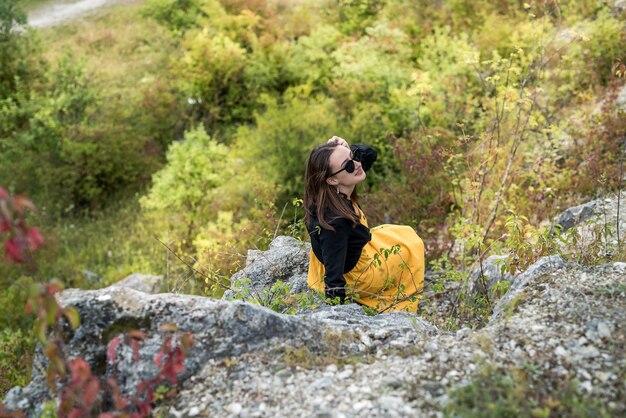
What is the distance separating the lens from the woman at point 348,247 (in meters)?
3.39

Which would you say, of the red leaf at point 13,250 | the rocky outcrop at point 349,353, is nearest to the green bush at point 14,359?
the rocky outcrop at point 349,353

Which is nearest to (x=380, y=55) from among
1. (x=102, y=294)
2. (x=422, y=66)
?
(x=422, y=66)

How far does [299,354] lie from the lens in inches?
97.6

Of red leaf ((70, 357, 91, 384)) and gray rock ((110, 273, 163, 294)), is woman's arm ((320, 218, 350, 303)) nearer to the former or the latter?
red leaf ((70, 357, 91, 384))

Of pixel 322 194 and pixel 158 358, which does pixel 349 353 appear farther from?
pixel 322 194

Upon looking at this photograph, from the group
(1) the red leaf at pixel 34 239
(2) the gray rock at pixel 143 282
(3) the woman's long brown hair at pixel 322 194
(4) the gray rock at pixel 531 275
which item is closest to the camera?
(1) the red leaf at pixel 34 239

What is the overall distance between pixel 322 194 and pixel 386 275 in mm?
673

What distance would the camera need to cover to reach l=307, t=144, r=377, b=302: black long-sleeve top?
336cm

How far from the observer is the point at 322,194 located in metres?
3.54

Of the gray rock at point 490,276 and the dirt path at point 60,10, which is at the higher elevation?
the dirt path at point 60,10

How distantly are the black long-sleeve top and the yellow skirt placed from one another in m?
0.09

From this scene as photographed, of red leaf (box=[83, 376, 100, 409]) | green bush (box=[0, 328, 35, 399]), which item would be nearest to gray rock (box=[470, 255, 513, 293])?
red leaf (box=[83, 376, 100, 409])

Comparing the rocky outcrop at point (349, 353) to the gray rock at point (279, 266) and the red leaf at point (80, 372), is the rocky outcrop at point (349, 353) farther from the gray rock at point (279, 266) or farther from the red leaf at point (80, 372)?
the gray rock at point (279, 266)

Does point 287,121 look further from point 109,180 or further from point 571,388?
point 571,388
